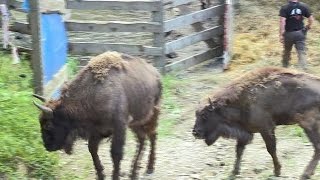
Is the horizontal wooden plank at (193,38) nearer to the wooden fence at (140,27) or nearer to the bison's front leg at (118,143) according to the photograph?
the wooden fence at (140,27)

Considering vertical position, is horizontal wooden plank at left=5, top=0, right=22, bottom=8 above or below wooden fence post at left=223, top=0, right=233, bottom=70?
above

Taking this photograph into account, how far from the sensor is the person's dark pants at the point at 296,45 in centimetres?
1278

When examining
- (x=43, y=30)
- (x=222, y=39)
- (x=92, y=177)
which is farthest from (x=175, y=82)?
(x=92, y=177)

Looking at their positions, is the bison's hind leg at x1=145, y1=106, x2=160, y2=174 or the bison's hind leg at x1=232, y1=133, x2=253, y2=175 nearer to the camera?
the bison's hind leg at x1=232, y1=133, x2=253, y2=175

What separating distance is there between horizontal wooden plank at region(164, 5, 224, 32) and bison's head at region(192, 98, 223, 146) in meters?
4.88

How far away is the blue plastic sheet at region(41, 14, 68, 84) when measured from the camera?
1004 cm

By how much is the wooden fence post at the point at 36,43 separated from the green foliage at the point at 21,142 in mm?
568

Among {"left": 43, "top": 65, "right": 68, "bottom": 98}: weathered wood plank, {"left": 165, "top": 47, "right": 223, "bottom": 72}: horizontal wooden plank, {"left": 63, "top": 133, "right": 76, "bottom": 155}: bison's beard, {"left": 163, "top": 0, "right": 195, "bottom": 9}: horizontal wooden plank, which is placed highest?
{"left": 163, "top": 0, "right": 195, "bottom": 9}: horizontal wooden plank

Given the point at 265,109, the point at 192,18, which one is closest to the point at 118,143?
the point at 265,109

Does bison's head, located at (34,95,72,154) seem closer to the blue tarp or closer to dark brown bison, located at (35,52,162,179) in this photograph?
dark brown bison, located at (35,52,162,179)

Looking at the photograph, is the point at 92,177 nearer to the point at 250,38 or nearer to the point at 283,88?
the point at 283,88

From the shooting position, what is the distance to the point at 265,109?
27.3 ft

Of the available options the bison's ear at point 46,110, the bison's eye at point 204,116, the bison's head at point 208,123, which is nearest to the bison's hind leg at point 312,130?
the bison's head at point 208,123

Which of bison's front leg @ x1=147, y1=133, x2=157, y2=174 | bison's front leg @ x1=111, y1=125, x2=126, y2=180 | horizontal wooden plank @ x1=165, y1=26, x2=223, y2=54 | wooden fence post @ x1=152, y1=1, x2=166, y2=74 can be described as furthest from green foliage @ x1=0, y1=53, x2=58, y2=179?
horizontal wooden plank @ x1=165, y1=26, x2=223, y2=54
